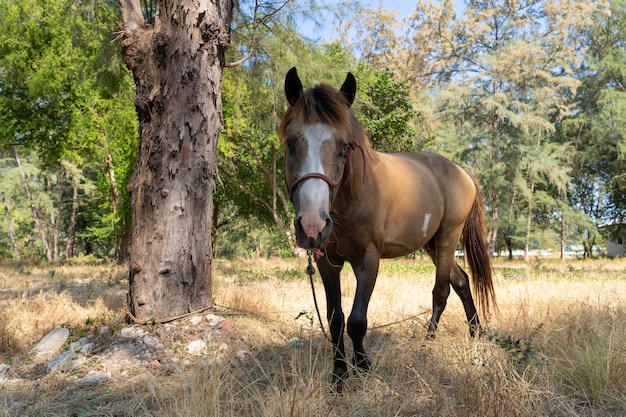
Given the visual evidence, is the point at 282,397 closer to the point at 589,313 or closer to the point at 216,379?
the point at 216,379

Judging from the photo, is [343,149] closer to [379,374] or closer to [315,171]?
[315,171]

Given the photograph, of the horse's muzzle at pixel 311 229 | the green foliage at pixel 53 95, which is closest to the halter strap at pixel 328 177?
the horse's muzzle at pixel 311 229

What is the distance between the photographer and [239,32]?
7.99m

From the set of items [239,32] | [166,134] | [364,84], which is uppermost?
[364,84]

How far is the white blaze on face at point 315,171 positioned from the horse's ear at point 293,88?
37cm

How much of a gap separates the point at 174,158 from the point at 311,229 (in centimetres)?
229

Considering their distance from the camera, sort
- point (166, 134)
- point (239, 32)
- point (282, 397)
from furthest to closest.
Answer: point (239, 32), point (166, 134), point (282, 397)

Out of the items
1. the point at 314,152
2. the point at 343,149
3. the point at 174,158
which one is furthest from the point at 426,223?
the point at 174,158

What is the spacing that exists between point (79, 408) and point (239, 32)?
22.3 feet

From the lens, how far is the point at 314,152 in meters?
2.61

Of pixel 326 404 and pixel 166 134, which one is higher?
pixel 166 134

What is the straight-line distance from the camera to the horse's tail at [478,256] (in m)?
4.87

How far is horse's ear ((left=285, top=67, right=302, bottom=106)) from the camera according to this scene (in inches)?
116

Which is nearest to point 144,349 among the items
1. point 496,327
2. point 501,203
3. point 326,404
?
point 326,404
